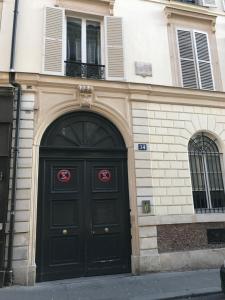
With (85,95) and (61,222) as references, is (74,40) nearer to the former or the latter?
(85,95)

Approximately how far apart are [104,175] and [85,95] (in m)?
2.14

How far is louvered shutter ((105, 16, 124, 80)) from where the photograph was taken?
800 cm

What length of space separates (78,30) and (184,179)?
5225 millimetres

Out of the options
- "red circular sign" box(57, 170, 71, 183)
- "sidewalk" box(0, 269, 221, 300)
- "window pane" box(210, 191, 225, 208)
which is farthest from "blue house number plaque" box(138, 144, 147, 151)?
"sidewalk" box(0, 269, 221, 300)

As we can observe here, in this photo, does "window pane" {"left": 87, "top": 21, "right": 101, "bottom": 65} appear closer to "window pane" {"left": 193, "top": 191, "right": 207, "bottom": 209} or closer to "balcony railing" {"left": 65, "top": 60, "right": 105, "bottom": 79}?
"balcony railing" {"left": 65, "top": 60, "right": 105, "bottom": 79}

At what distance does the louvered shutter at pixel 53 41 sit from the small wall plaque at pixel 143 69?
213cm

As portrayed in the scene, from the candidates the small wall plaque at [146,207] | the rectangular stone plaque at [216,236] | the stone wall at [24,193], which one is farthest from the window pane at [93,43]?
the rectangular stone plaque at [216,236]

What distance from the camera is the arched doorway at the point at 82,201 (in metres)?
6.68

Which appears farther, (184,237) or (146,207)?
(184,237)

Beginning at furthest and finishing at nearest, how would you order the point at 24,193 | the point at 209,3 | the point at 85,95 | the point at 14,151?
the point at 209,3, the point at 85,95, the point at 14,151, the point at 24,193

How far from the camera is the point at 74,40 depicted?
8.26 meters

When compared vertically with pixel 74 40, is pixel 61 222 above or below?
below

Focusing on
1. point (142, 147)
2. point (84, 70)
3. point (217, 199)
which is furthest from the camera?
point (217, 199)

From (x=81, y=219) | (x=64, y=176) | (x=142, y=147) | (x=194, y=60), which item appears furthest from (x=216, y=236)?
(x=194, y=60)
